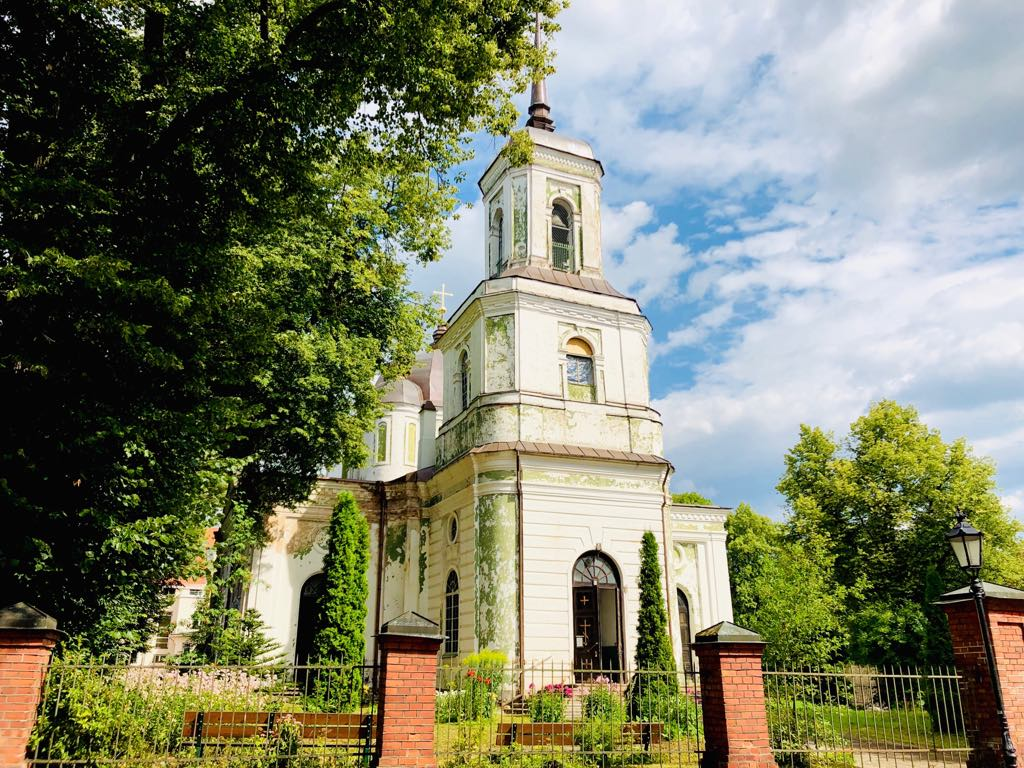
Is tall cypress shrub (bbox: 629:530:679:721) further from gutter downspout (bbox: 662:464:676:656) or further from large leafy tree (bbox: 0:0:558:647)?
large leafy tree (bbox: 0:0:558:647)

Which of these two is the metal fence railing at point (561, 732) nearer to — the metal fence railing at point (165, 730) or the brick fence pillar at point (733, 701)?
the brick fence pillar at point (733, 701)

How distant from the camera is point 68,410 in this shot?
885 cm

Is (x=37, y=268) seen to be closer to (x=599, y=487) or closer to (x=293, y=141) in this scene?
(x=293, y=141)

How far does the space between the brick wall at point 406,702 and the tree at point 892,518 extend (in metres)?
23.5

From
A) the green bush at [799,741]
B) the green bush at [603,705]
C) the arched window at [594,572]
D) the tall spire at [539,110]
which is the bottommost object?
the green bush at [799,741]

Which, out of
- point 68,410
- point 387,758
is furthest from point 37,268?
point 387,758

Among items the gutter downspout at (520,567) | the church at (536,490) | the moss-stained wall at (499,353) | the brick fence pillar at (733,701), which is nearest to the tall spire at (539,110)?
the church at (536,490)

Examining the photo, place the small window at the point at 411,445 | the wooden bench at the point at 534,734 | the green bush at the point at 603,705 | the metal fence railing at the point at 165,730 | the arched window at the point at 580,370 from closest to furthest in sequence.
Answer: the metal fence railing at the point at 165,730 < the wooden bench at the point at 534,734 < the green bush at the point at 603,705 < the arched window at the point at 580,370 < the small window at the point at 411,445

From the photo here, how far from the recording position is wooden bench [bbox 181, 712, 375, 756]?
865 centimetres

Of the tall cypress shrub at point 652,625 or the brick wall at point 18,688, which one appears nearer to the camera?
the brick wall at point 18,688

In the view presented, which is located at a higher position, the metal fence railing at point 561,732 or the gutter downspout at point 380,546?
the gutter downspout at point 380,546

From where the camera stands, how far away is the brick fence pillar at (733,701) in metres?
8.52

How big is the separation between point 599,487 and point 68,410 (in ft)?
41.4

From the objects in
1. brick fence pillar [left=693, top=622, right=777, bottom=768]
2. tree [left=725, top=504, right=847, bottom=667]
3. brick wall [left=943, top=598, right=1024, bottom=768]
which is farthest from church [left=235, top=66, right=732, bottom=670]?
brick wall [left=943, top=598, right=1024, bottom=768]
